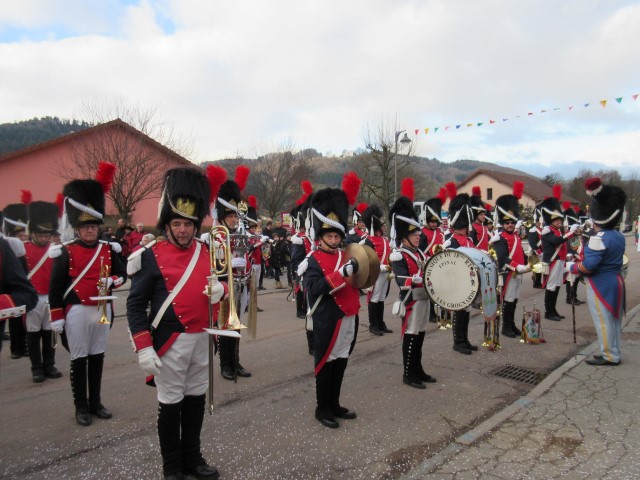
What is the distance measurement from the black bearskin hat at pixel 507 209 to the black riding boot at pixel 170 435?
6.76 m

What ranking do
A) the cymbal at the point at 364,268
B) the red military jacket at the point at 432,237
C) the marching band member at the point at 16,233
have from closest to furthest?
the cymbal at the point at 364,268 < the marching band member at the point at 16,233 < the red military jacket at the point at 432,237

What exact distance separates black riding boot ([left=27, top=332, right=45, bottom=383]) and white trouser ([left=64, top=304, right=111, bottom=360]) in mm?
1814

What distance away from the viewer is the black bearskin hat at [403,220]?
18.7 feet

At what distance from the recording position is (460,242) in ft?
23.2

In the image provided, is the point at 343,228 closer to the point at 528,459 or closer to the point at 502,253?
the point at 528,459

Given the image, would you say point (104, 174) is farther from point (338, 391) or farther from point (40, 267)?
point (338, 391)

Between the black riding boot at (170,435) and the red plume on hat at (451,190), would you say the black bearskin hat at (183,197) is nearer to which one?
the black riding boot at (170,435)

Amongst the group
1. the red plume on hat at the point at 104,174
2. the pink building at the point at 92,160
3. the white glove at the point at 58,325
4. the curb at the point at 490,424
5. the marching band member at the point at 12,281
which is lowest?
the curb at the point at 490,424

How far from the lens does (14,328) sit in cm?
697

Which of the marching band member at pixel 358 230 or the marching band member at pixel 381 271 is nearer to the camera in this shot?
the marching band member at pixel 381 271

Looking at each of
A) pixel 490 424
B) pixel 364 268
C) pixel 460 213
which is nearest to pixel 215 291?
pixel 364 268

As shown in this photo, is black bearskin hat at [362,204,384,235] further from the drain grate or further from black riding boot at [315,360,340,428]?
black riding boot at [315,360,340,428]

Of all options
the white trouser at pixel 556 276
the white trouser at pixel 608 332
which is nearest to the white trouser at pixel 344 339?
the white trouser at pixel 608 332

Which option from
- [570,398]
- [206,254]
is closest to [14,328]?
[206,254]
